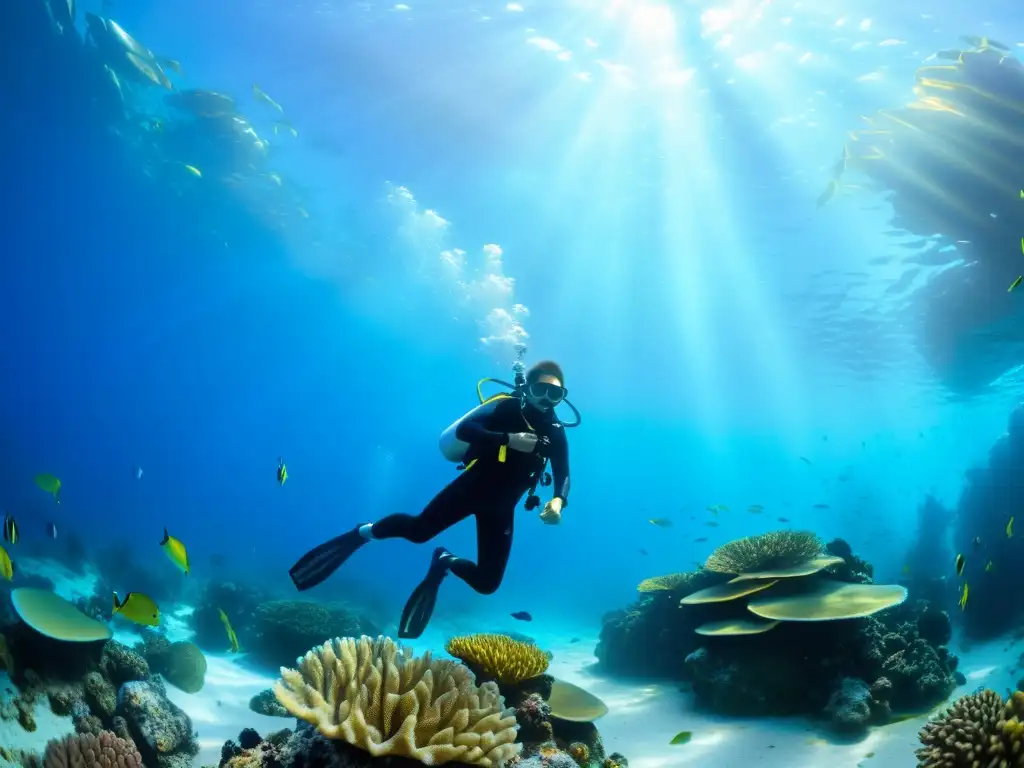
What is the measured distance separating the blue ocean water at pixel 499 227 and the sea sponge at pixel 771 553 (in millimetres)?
3269

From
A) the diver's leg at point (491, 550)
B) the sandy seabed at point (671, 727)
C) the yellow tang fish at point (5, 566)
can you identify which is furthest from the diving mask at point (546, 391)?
the yellow tang fish at point (5, 566)

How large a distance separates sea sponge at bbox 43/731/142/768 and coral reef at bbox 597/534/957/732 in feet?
22.6

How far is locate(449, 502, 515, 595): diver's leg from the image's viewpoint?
6062mm

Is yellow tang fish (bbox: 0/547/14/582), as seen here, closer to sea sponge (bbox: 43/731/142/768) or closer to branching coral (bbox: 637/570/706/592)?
sea sponge (bbox: 43/731/142/768)

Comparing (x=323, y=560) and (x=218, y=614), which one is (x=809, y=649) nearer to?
(x=323, y=560)

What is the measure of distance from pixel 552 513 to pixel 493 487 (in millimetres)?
941

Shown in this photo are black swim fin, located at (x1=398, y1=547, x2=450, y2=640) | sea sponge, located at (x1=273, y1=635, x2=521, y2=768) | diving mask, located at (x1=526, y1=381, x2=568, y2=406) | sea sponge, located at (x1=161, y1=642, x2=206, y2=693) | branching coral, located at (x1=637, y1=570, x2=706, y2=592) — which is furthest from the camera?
branching coral, located at (x1=637, y1=570, x2=706, y2=592)

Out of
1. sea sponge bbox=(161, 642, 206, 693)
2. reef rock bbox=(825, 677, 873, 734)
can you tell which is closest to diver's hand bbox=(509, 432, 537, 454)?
reef rock bbox=(825, 677, 873, 734)

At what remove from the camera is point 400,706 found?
3.11 m

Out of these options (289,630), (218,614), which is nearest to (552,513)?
(289,630)

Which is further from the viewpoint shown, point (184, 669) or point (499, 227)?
point (499, 227)

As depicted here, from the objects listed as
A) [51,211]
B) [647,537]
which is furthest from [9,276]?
[647,537]

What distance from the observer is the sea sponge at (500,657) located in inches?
190

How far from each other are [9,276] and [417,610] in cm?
5904
